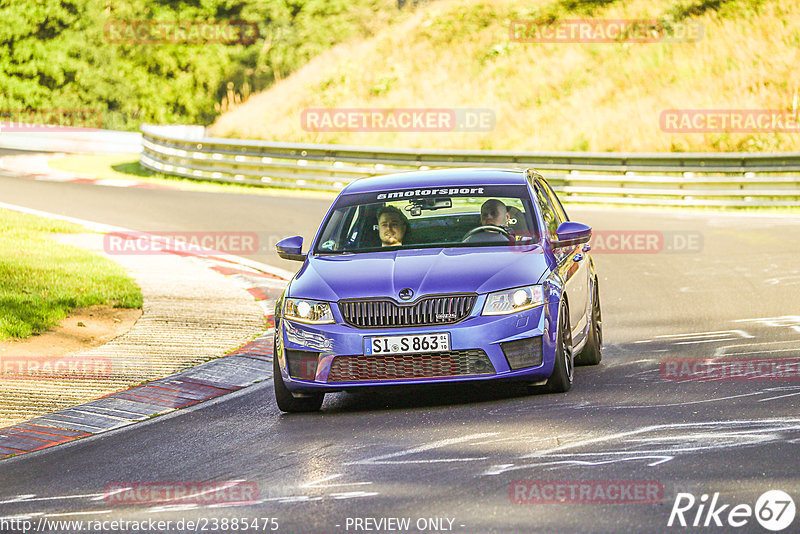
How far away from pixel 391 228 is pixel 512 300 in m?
1.49

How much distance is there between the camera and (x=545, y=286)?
811 centimetres

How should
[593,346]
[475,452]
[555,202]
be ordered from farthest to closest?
[555,202] < [593,346] < [475,452]

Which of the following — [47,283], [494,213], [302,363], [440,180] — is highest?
[440,180]

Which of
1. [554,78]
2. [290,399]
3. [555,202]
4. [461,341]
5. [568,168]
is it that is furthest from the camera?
[554,78]

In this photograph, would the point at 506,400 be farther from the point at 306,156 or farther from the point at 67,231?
the point at 306,156

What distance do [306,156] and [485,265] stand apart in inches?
826

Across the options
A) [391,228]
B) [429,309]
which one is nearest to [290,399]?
[429,309]

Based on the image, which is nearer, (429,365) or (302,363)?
(429,365)

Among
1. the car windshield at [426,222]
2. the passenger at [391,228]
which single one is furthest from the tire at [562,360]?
the passenger at [391,228]

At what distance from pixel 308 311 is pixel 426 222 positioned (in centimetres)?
172

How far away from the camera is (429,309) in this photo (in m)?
7.88

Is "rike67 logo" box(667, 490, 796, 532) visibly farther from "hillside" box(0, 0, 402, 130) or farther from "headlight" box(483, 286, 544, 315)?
"hillside" box(0, 0, 402, 130)

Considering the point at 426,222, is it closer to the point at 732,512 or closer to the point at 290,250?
the point at 290,250

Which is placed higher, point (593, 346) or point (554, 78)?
point (554, 78)
